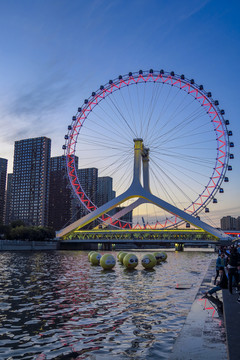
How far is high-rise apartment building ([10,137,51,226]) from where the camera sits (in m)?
177

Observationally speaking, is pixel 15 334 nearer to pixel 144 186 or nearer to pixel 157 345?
pixel 157 345

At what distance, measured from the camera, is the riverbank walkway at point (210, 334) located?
7.16 m

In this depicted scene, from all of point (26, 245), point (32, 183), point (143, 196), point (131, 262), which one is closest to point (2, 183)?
point (32, 183)

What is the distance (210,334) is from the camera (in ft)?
29.4

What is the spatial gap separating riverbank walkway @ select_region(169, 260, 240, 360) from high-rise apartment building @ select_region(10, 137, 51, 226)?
554ft

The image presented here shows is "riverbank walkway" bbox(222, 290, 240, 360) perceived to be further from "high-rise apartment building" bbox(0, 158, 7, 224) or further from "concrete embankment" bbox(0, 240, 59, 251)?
"high-rise apartment building" bbox(0, 158, 7, 224)

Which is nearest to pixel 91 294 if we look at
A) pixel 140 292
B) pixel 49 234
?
pixel 140 292

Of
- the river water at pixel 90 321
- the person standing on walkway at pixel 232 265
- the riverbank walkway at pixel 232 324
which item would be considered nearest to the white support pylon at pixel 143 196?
the river water at pixel 90 321

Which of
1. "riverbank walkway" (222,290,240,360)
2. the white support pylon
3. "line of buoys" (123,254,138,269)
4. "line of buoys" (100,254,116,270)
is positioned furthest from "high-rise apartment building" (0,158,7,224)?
"riverbank walkway" (222,290,240,360)

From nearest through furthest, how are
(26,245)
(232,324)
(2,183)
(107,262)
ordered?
(232,324) → (107,262) → (26,245) → (2,183)

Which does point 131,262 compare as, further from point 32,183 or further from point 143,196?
point 32,183

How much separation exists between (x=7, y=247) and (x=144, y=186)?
34056 millimetres

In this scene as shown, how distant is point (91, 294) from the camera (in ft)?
55.7

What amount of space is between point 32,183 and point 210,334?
178 metres
